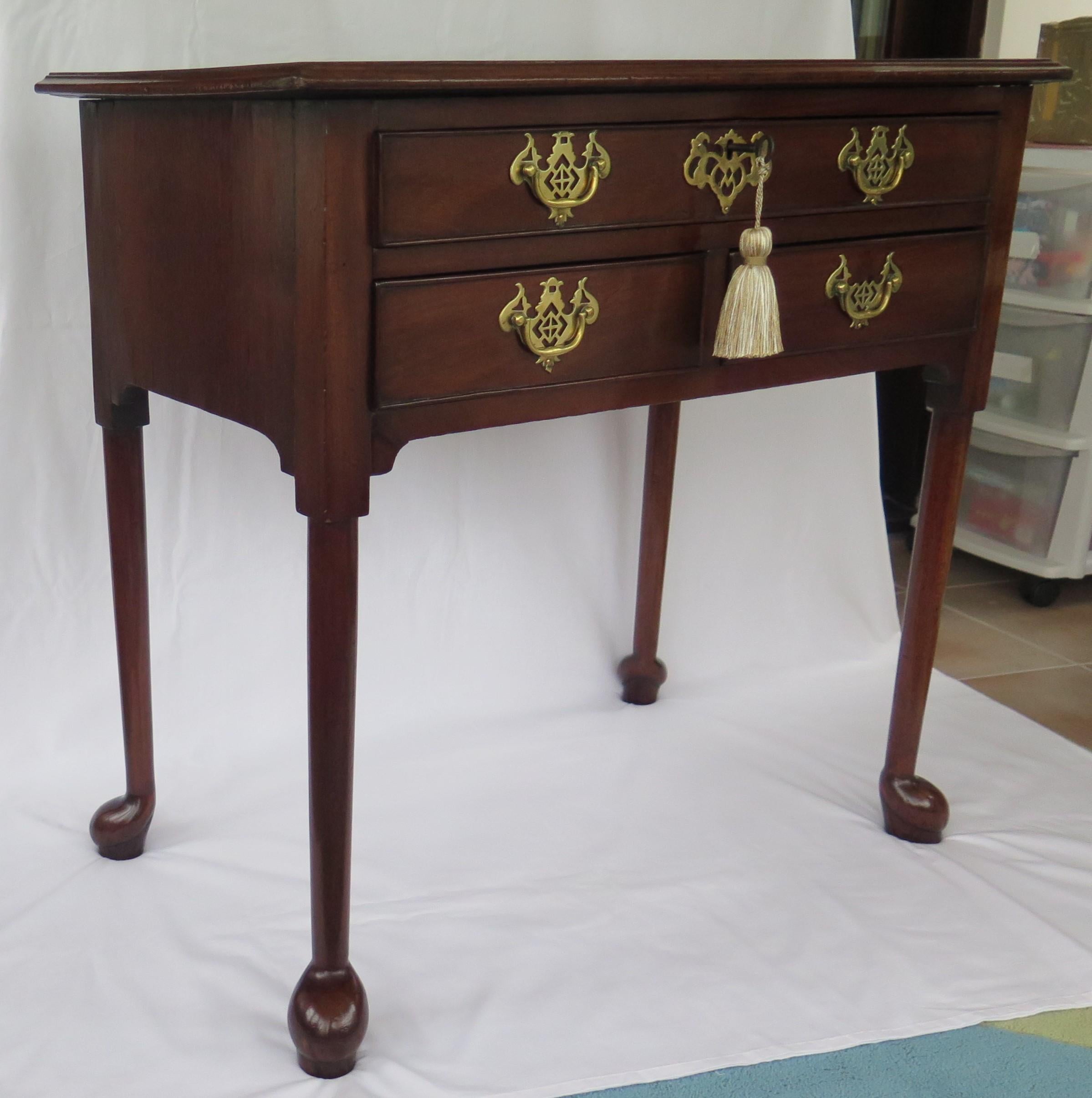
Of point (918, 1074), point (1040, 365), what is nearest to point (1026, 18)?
point (1040, 365)

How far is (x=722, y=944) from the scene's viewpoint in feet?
4.63

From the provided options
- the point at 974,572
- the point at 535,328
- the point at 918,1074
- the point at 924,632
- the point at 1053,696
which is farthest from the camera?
the point at 974,572

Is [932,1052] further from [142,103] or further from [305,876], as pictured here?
[142,103]

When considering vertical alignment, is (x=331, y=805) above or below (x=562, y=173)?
below

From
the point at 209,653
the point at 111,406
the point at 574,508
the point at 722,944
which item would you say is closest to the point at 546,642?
the point at 574,508

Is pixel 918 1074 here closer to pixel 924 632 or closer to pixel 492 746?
pixel 924 632

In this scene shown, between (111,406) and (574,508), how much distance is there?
0.79 metres

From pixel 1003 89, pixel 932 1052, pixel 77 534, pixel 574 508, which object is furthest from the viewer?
pixel 574 508

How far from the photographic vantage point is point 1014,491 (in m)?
2.57

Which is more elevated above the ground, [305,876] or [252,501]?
[252,501]

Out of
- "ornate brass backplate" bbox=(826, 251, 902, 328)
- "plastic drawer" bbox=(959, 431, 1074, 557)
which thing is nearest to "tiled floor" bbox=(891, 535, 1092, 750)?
"plastic drawer" bbox=(959, 431, 1074, 557)

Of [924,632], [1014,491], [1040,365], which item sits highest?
[1040,365]

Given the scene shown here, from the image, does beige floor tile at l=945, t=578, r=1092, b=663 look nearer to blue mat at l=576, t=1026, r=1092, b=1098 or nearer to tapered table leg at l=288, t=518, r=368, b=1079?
blue mat at l=576, t=1026, r=1092, b=1098

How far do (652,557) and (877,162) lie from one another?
75 centimetres
